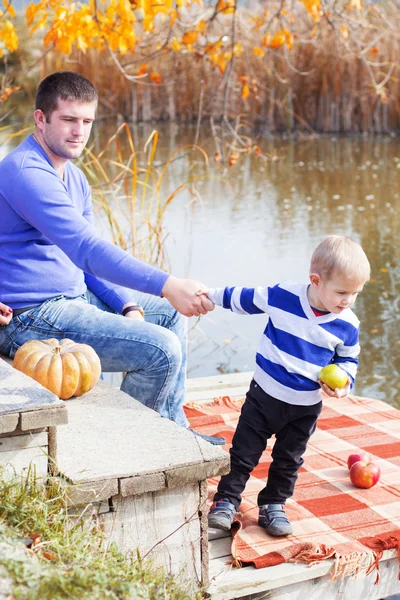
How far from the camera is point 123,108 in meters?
17.4

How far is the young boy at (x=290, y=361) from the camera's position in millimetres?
2859

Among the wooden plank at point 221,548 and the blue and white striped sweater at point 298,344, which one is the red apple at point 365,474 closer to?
the blue and white striped sweater at point 298,344

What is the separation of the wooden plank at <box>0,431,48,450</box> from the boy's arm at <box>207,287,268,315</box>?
860 millimetres

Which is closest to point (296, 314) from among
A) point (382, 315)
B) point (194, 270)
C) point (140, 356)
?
point (140, 356)

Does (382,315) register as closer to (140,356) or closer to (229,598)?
(140,356)

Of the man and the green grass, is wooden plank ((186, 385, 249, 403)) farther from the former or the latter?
the green grass

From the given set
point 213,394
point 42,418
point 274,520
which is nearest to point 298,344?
point 274,520

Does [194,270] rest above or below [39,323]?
below

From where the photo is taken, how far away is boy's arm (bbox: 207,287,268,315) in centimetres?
302

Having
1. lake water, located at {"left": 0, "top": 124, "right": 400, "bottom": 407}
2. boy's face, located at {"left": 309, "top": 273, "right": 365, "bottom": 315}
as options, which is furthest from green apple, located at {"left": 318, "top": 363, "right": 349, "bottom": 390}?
lake water, located at {"left": 0, "top": 124, "right": 400, "bottom": 407}

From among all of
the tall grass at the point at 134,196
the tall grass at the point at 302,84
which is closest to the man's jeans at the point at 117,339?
the tall grass at the point at 134,196

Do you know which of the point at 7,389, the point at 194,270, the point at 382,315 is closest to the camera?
the point at 7,389

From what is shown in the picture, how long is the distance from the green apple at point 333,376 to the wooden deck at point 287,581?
1.86ft

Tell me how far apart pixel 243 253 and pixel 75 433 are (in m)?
5.53
